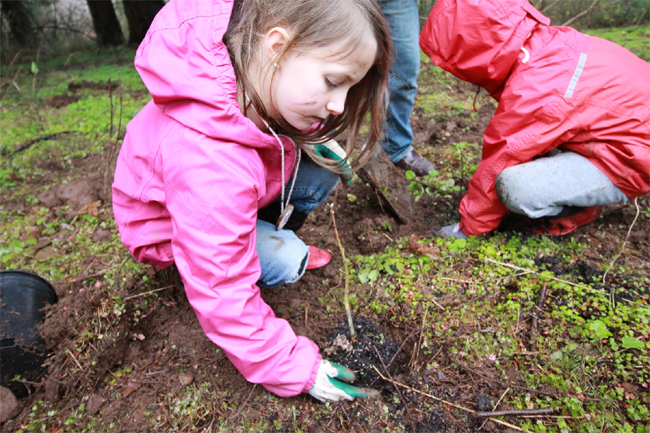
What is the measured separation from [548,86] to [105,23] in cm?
929

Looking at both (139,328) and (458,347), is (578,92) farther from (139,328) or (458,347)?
(139,328)

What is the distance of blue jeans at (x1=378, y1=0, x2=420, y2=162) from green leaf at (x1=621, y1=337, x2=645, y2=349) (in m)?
1.61

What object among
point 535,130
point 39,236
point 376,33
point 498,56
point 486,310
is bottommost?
point 39,236

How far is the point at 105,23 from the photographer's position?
330 inches

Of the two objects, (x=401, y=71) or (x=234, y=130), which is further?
(x=401, y=71)

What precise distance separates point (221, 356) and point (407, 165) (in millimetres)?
1920

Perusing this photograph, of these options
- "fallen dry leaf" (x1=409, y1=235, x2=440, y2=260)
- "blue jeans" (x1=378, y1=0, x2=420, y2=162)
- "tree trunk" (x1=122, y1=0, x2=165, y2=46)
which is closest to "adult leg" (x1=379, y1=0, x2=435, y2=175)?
"blue jeans" (x1=378, y1=0, x2=420, y2=162)

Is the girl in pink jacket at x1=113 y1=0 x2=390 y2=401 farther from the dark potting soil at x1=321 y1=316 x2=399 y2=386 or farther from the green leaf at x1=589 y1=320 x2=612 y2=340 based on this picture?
the green leaf at x1=589 y1=320 x2=612 y2=340

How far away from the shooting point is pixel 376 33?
1.46 meters

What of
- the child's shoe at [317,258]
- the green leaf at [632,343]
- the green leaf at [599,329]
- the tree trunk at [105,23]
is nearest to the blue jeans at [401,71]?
the child's shoe at [317,258]

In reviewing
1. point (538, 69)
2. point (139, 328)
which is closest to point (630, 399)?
point (538, 69)

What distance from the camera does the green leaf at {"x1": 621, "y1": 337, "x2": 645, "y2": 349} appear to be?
158cm

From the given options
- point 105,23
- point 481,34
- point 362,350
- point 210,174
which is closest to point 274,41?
point 210,174

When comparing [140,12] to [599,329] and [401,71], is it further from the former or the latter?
[599,329]
